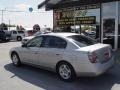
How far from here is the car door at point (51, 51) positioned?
23.3 feet

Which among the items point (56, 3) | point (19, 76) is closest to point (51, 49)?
point (19, 76)

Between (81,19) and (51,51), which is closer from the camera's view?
(51,51)

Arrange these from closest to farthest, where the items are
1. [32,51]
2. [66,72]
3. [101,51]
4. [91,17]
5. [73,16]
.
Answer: [101,51] → [66,72] → [32,51] → [91,17] → [73,16]

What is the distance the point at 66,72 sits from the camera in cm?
693

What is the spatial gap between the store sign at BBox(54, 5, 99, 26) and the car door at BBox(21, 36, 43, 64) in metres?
8.31

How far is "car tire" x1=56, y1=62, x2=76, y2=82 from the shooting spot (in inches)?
267

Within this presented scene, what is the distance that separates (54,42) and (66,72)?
1.21m

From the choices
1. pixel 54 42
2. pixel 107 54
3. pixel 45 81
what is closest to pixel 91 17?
pixel 54 42

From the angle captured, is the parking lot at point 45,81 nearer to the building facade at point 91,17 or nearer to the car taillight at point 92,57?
the car taillight at point 92,57

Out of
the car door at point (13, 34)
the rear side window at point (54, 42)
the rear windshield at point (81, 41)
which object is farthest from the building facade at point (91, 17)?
the car door at point (13, 34)

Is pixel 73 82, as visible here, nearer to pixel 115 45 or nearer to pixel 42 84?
pixel 42 84

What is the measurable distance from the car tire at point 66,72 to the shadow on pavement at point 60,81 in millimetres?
163

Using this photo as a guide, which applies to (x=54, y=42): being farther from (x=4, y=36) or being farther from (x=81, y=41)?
A: (x=4, y=36)

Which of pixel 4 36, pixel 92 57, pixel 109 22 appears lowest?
pixel 92 57
